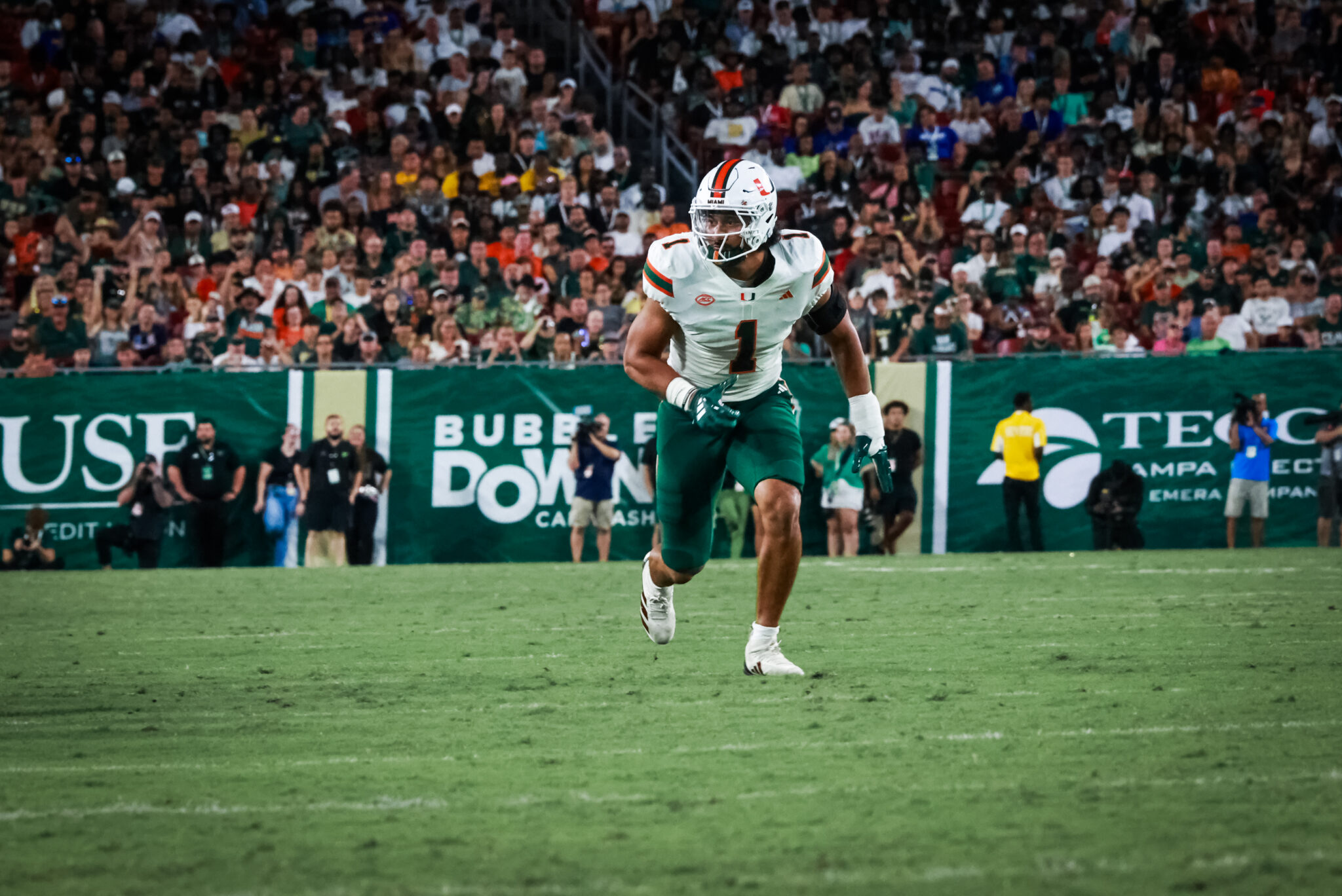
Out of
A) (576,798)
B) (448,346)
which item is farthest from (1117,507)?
(576,798)

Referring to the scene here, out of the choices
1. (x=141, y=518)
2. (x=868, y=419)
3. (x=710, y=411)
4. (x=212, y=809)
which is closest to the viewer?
(x=212, y=809)

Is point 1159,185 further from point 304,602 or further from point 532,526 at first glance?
point 304,602

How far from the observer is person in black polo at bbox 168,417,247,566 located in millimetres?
14297

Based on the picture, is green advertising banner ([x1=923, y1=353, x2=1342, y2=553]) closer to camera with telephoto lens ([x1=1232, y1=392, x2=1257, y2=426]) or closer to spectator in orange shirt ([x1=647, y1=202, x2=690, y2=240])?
camera with telephoto lens ([x1=1232, y1=392, x2=1257, y2=426])

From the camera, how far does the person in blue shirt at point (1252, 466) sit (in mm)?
15391

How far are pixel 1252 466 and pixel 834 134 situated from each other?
6310 millimetres

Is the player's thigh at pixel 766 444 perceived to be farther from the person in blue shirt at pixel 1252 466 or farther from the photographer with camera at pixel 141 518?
the person in blue shirt at pixel 1252 466

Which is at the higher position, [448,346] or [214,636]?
[448,346]

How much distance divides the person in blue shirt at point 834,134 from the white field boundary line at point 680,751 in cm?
1370

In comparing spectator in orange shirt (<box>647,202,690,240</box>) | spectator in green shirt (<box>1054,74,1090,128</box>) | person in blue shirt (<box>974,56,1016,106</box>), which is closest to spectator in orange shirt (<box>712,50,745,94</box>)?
person in blue shirt (<box>974,56,1016,106</box>)

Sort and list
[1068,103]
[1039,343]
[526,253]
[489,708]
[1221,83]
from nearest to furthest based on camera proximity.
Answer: [489,708]
[1039,343]
[526,253]
[1068,103]
[1221,83]

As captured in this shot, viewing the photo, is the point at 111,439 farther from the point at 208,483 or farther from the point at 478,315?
the point at 478,315

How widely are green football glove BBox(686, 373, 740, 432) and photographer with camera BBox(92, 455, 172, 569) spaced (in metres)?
8.56

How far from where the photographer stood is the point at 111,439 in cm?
1424
